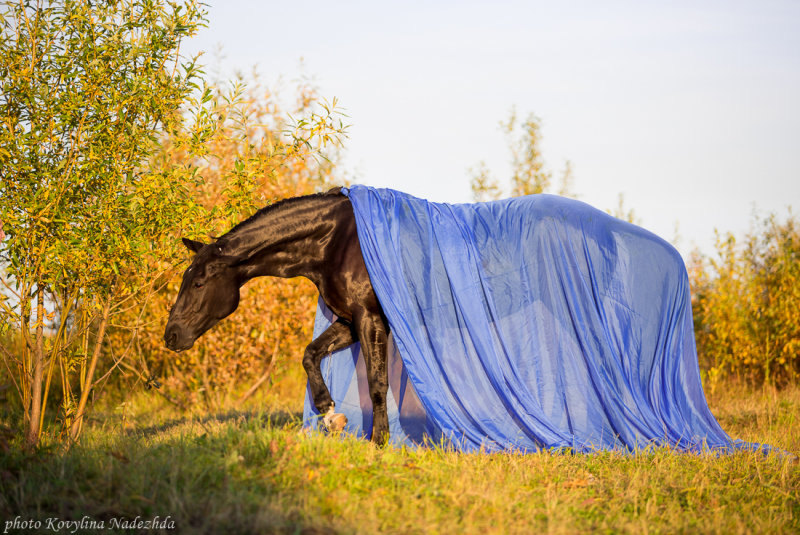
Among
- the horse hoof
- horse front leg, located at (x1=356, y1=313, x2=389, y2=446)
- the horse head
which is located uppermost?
the horse head

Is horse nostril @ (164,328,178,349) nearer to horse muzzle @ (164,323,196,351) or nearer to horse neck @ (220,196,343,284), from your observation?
horse muzzle @ (164,323,196,351)

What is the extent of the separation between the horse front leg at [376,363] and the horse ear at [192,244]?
1536 mm

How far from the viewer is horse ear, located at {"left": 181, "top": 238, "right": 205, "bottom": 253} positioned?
613 centimetres

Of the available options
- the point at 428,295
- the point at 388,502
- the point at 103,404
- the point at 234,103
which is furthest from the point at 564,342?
the point at 103,404

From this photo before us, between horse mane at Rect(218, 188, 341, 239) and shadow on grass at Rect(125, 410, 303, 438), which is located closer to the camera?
horse mane at Rect(218, 188, 341, 239)

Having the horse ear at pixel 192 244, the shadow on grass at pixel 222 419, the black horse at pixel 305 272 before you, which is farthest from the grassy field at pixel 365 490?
the shadow on grass at pixel 222 419

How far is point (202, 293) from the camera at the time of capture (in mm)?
6246

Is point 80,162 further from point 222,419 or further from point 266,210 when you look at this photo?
point 222,419

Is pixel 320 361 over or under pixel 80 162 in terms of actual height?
under

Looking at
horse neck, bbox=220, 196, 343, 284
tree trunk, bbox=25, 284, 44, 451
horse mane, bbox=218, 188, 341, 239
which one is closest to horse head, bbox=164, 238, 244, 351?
horse neck, bbox=220, 196, 343, 284

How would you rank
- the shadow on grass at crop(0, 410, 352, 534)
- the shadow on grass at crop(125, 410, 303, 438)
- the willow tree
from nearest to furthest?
the shadow on grass at crop(0, 410, 352, 534) → the willow tree → the shadow on grass at crop(125, 410, 303, 438)

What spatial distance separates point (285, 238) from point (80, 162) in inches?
71.6

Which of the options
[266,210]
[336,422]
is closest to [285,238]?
[266,210]

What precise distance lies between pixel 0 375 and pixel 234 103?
5.68 m
